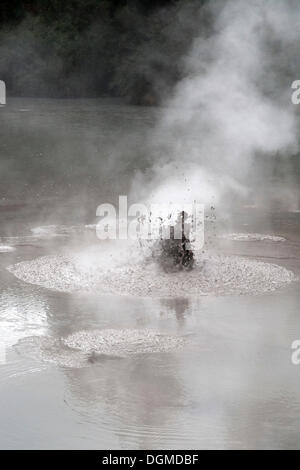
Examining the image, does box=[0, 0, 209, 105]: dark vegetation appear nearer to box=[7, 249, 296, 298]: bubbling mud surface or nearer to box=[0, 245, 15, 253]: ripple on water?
box=[0, 245, 15, 253]: ripple on water

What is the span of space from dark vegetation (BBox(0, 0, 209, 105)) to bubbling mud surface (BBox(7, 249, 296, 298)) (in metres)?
16.4

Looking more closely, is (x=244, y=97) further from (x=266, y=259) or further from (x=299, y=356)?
→ (x=299, y=356)

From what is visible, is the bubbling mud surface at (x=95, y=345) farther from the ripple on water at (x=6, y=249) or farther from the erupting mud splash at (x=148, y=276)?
the ripple on water at (x=6, y=249)

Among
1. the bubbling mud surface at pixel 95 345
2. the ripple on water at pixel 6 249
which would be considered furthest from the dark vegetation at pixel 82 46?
the bubbling mud surface at pixel 95 345

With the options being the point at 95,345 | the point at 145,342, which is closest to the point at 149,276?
the point at 145,342

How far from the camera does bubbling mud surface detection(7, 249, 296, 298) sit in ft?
→ 28.6

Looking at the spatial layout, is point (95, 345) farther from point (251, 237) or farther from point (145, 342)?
point (251, 237)

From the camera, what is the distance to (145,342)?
708cm

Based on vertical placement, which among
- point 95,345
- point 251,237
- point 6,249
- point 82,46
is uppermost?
point 82,46

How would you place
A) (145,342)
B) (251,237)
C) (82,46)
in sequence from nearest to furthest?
(145,342) → (251,237) → (82,46)

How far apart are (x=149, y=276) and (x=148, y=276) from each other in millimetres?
11

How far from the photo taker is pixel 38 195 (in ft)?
51.7

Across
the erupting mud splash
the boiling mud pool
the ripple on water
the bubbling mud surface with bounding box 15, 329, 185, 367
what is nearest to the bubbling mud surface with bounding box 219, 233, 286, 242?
the boiling mud pool
